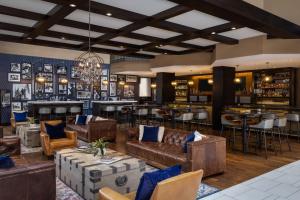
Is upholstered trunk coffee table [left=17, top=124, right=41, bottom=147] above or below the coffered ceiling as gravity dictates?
below

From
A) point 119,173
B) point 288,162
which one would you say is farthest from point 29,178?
point 288,162

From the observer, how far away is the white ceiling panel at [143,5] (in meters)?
5.16

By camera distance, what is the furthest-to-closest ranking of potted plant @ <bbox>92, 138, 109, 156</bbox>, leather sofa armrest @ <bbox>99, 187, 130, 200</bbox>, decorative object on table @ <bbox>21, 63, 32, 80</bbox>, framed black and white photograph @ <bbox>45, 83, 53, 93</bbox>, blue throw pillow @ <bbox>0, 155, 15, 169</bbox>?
framed black and white photograph @ <bbox>45, 83, 53, 93</bbox>, decorative object on table @ <bbox>21, 63, 32, 80</bbox>, potted plant @ <bbox>92, 138, 109, 156</bbox>, blue throw pillow @ <bbox>0, 155, 15, 169</bbox>, leather sofa armrest @ <bbox>99, 187, 130, 200</bbox>

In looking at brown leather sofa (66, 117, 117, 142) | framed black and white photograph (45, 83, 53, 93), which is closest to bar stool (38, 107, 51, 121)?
framed black and white photograph (45, 83, 53, 93)

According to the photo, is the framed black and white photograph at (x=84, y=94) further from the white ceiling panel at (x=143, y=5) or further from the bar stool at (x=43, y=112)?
the white ceiling panel at (x=143, y=5)

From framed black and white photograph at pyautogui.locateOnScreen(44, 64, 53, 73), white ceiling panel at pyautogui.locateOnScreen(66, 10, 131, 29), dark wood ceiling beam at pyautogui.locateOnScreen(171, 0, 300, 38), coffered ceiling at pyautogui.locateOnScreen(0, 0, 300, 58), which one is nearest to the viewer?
dark wood ceiling beam at pyautogui.locateOnScreen(171, 0, 300, 38)

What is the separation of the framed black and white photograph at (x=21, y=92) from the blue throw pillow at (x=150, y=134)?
7.98 meters

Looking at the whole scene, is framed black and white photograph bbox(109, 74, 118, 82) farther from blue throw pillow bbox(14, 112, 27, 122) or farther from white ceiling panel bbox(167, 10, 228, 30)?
white ceiling panel bbox(167, 10, 228, 30)

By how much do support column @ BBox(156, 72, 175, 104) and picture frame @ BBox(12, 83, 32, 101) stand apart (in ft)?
20.8

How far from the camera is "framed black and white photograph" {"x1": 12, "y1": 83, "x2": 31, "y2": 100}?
442 inches

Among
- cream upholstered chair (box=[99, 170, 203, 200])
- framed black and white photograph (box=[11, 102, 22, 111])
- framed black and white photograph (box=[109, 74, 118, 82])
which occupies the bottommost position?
cream upholstered chair (box=[99, 170, 203, 200])

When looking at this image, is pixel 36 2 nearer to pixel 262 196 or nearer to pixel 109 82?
pixel 262 196

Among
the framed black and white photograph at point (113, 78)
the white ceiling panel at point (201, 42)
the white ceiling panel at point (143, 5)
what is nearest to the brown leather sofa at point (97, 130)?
the white ceiling panel at point (143, 5)

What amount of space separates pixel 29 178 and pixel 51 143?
11.0 ft
